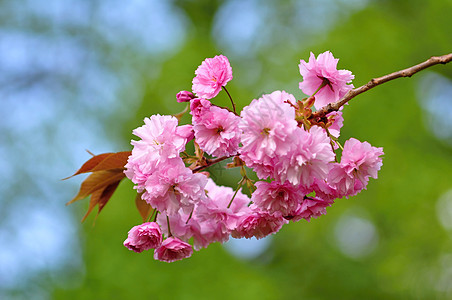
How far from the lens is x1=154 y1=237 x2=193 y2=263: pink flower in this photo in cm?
101

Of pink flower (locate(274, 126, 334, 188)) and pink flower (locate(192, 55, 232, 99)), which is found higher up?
pink flower (locate(192, 55, 232, 99))

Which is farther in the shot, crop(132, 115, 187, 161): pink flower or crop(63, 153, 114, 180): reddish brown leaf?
crop(63, 153, 114, 180): reddish brown leaf

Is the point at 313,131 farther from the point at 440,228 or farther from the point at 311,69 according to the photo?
the point at 440,228

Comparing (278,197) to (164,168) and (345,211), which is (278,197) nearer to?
(164,168)

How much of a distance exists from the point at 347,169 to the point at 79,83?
6.35 meters

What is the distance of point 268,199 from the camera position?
3.02 feet

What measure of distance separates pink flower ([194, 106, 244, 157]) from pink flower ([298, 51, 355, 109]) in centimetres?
17

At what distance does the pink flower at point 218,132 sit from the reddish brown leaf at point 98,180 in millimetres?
270

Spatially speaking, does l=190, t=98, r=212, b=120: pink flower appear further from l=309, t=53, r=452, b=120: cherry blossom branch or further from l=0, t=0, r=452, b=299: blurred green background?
l=0, t=0, r=452, b=299: blurred green background

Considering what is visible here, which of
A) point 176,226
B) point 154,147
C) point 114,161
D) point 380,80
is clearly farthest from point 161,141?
point 380,80

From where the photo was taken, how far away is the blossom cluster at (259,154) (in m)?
0.81

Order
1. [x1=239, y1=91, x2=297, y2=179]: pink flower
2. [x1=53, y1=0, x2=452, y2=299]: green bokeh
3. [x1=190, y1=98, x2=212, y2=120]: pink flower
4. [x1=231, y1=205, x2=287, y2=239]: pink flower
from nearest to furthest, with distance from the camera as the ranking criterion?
1. [x1=239, y1=91, x2=297, y2=179]: pink flower
2. [x1=190, y1=98, x2=212, y2=120]: pink flower
3. [x1=231, y1=205, x2=287, y2=239]: pink flower
4. [x1=53, y1=0, x2=452, y2=299]: green bokeh

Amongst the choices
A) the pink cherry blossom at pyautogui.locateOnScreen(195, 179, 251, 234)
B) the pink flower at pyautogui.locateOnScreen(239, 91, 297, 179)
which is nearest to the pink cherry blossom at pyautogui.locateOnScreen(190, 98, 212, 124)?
the pink flower at pyautogui.locateOnScreen(239, 91, 297, 179)

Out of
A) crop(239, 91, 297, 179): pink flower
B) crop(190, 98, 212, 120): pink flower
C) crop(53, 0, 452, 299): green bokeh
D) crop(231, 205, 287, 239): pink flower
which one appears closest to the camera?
crop(239, 91, 297, 179): pink flower
